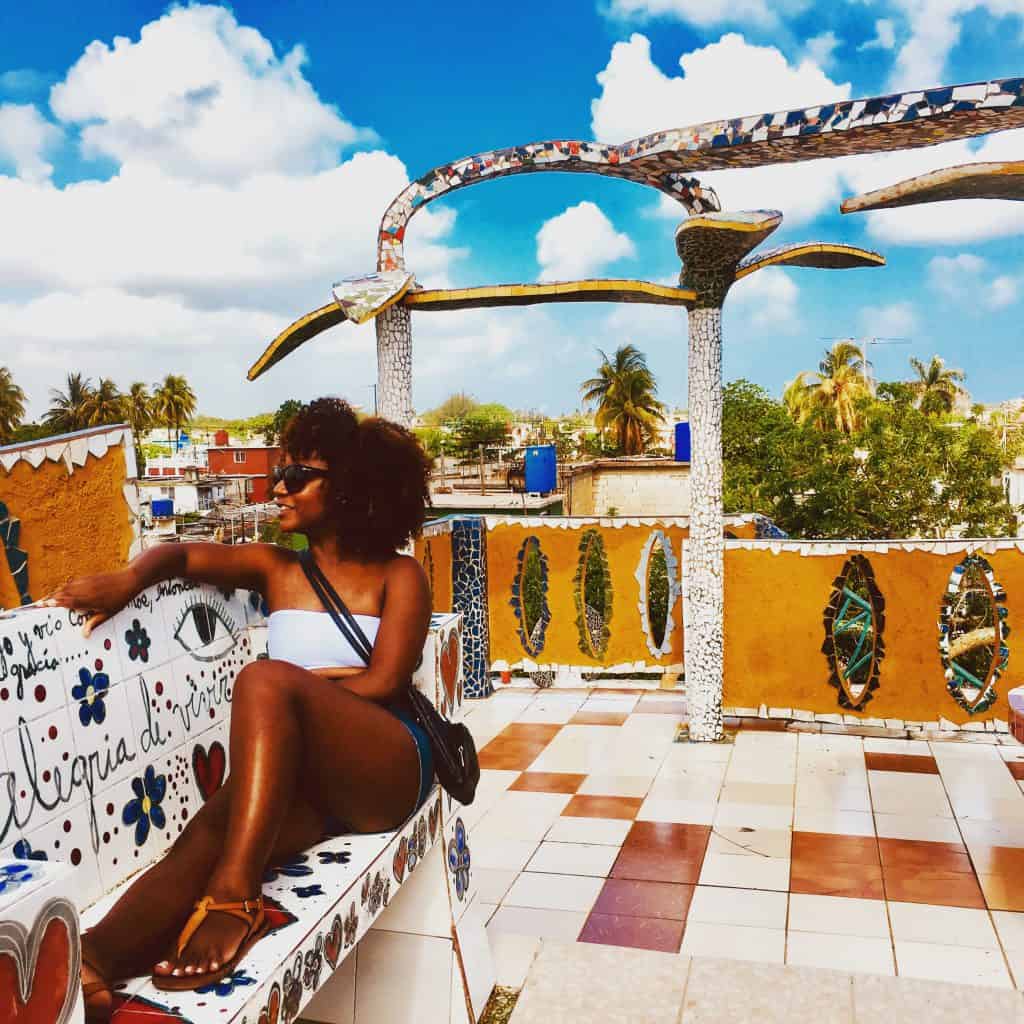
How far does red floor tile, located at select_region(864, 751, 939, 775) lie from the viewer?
4.50m

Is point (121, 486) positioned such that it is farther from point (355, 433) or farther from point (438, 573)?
point (438, 573)

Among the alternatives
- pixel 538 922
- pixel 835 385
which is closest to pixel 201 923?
pixel 538 922

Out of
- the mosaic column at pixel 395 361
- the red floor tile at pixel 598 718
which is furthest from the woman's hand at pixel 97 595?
the red floor tile at pixel 598 718

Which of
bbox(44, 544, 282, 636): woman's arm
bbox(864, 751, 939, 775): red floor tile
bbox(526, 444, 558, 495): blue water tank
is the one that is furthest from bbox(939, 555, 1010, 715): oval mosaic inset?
bbox(526, 444, 558, 495): blue water tank

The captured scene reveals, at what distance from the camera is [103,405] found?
51031mm

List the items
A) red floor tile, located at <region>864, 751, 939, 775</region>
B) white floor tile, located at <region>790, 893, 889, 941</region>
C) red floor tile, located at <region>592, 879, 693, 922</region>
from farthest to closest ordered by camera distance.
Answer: red floor tile, located at <region>864, 751, 939, 775</region>
red floor tile, located at <region>592, 879, 693, 922</region>
white floor tile, located at <region>790, 893, 889, 941</region>

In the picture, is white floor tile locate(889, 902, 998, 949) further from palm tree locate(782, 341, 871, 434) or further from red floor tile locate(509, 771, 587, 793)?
palm tree locate(782, 341, 871, 434)

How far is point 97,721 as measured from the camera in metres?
1.86

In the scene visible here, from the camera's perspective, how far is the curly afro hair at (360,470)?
2.17 metres

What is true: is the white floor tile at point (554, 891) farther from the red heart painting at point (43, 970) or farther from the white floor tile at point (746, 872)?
the red heart painting at point (43, 970)

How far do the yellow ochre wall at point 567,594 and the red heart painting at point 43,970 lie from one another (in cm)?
502

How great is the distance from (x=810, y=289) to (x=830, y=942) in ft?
305

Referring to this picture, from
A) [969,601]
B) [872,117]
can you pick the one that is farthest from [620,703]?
[969,601]

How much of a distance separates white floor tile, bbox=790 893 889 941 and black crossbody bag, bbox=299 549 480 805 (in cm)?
141
